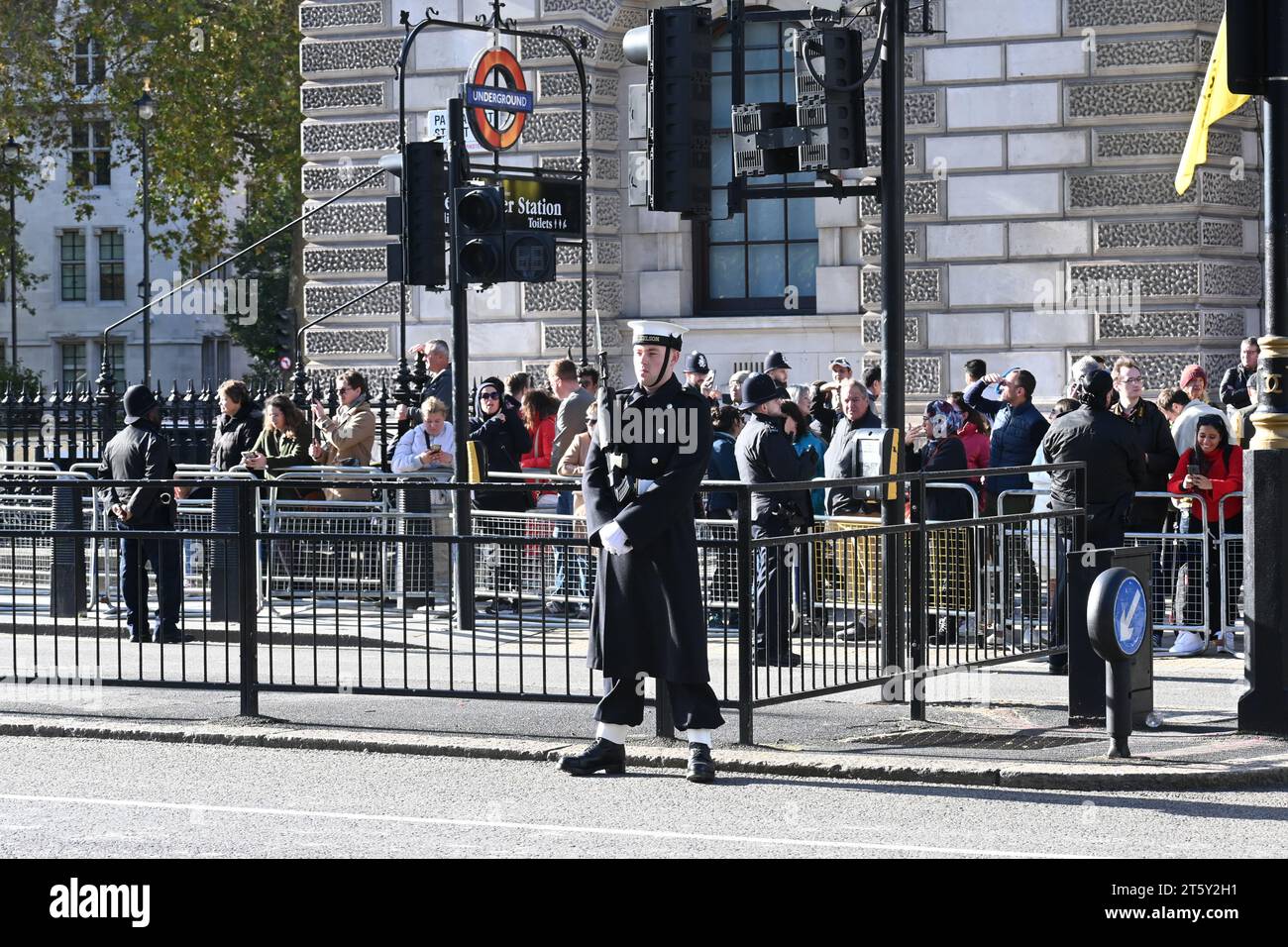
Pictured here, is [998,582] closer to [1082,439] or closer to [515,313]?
[1082,439]

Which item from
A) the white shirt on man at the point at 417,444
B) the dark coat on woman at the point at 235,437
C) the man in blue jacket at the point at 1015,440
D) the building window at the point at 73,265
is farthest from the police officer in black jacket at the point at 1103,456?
the building window at the point at 73,265

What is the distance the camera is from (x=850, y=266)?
73.9 feet

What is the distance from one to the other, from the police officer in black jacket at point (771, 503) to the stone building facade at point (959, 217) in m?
6.31

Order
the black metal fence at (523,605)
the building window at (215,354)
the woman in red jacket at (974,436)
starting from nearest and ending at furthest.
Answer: the black metal fence at (523,605) → the woman in red jacket at (974,436) → the building window at (215,354)

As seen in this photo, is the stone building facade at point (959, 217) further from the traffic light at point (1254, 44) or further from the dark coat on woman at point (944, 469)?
the traffic light at point (1254, 44)

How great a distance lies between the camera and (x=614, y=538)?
9.23 m

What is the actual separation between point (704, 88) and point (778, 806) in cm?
485

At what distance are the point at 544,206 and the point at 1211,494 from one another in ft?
18.1

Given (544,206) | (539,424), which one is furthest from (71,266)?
(544,206)

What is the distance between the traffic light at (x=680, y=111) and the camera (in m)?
11.9

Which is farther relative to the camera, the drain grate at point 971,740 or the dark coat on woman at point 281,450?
the dark coat on woman at point 281,450

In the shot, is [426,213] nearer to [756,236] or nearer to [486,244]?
[486,244]

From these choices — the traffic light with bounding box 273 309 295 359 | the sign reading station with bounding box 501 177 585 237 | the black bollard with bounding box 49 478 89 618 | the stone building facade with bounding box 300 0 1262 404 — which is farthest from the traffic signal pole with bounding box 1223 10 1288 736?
the traffic light with bounding box 273 309 295 359

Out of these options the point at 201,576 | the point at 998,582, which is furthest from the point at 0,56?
the point at 998,582
